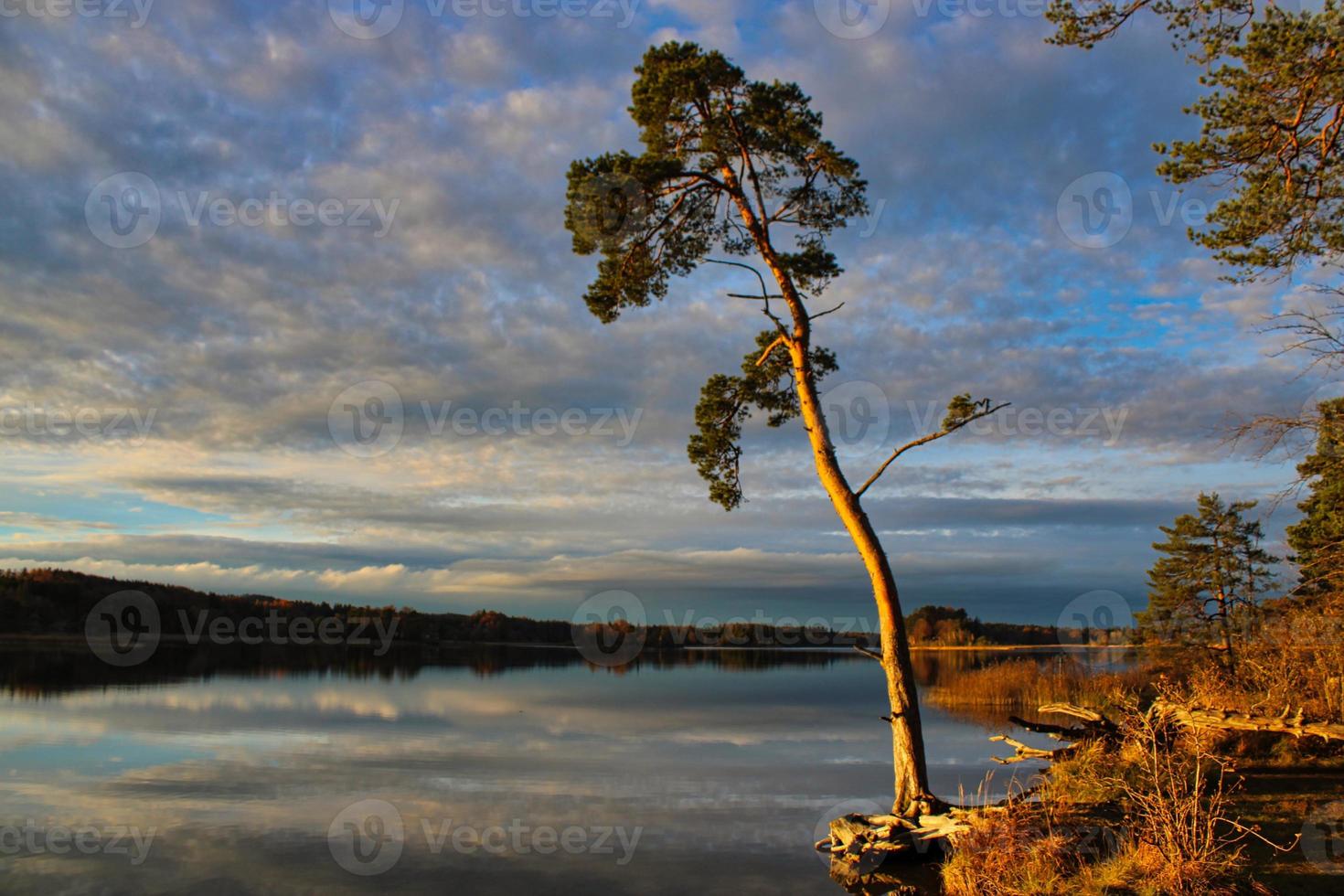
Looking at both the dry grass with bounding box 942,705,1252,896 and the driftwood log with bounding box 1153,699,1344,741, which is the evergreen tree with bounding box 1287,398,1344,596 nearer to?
the driftwood log with bounding box 1153,699,1344,741

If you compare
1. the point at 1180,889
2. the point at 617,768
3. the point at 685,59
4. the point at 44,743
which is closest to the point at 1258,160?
the point at 685,59

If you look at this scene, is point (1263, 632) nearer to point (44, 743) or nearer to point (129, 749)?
point (129, 749)

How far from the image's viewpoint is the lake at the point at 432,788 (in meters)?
10.2

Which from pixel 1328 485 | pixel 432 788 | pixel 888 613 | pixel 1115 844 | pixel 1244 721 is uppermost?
pixel 1328 485

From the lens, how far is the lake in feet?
33.3

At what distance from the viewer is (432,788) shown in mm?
15070

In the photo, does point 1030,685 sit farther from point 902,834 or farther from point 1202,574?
point 902,834

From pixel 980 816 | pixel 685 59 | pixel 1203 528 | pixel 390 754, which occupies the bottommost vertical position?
pixel 390 754

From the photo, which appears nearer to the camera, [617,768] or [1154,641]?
[617,768]

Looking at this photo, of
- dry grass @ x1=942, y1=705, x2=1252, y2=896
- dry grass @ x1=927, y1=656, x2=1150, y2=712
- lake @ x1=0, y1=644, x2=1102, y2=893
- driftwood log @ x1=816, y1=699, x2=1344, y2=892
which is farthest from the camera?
dry grass @ x1=927, y1=656, x2=1150, y2=712

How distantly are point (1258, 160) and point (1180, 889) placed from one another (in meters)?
8.20

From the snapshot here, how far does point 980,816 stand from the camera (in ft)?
31.4

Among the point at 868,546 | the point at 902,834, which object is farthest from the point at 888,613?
the point at 902,834

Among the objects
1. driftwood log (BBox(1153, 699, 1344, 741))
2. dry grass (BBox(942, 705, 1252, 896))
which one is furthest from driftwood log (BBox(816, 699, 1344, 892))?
dry grass (BBox(942, 705, 1252, 896))
